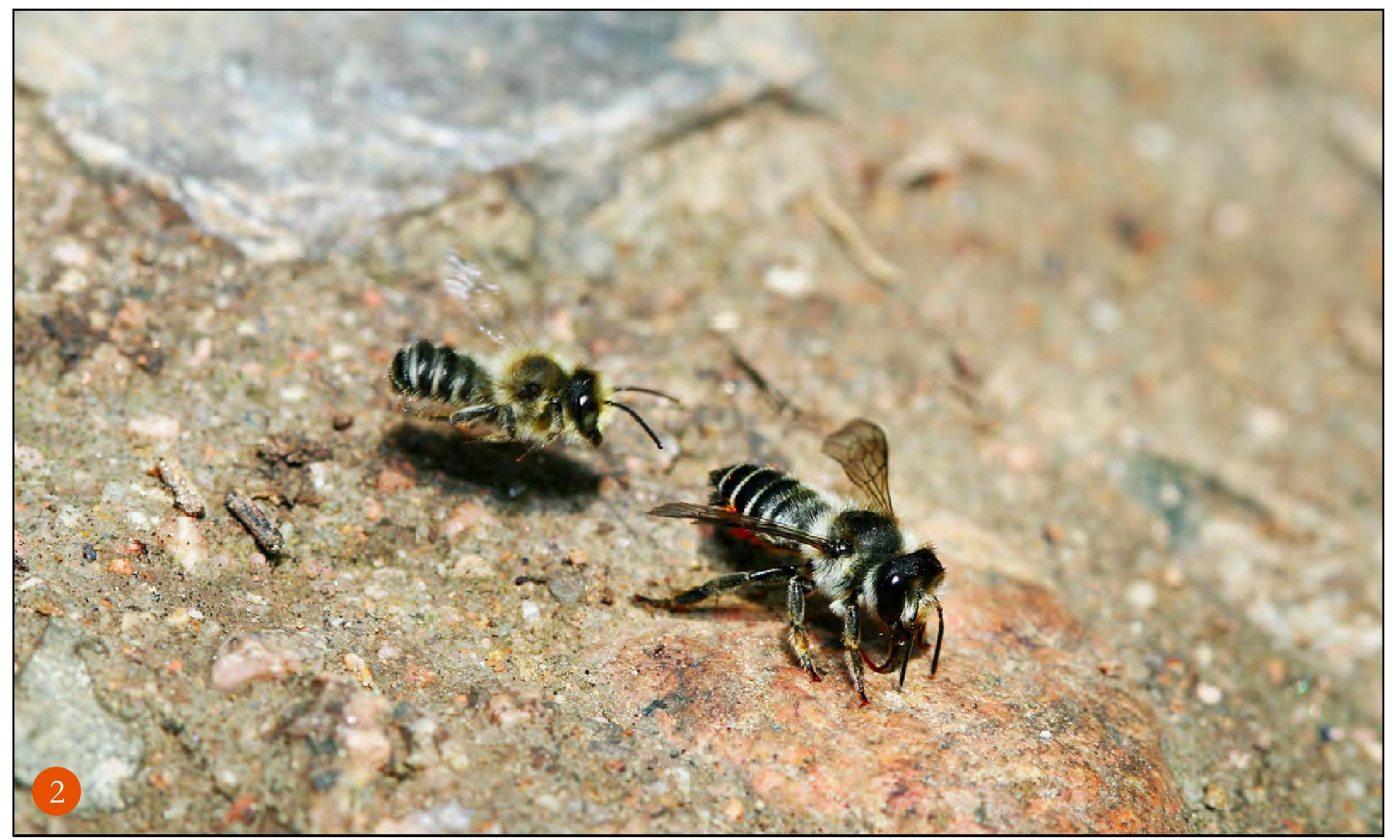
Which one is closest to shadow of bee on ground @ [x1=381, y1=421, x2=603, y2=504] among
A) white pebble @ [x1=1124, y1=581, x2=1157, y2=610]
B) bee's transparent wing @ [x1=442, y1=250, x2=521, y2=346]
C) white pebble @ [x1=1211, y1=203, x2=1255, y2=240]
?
bee's transparent wing @ [x1=442, y1=250, x2=521, y2=346]

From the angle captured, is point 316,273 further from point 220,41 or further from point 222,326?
point 220,41

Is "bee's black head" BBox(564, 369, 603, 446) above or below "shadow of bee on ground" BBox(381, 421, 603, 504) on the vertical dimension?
above

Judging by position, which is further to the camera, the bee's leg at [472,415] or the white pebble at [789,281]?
the white pebble at [789,281]

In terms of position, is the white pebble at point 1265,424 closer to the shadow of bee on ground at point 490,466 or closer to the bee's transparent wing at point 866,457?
the bee's transparent wing at point 866,457

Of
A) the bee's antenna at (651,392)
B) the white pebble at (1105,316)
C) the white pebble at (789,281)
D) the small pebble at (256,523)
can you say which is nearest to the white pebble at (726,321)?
the white pebble at (789,281)

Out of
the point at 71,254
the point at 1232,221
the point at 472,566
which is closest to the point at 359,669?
the point at 472,566

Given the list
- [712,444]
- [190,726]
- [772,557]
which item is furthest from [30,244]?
[772,557]

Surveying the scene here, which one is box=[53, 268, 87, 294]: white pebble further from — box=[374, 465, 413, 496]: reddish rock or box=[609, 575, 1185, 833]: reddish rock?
box=[609, 575, 1185, 833]: reddish rock
